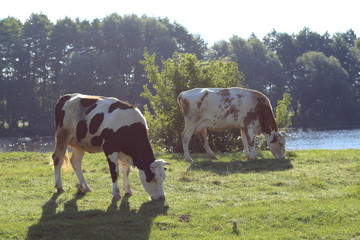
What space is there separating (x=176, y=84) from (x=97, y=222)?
49.3 ft

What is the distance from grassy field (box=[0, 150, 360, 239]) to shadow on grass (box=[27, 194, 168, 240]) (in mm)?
15

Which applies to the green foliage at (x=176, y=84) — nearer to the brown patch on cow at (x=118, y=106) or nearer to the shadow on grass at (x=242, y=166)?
the shadow on grass at (x=242, y=166)

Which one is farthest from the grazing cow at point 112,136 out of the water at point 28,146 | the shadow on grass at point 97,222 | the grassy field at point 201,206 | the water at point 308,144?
the water at point 28,146

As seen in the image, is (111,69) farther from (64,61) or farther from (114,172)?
(114,172)

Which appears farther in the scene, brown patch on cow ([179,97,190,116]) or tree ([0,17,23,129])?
tree ([0,17,23,129])

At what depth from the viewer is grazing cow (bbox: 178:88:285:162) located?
1664 cm

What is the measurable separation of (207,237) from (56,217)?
296 cm

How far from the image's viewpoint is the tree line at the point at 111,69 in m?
64.1

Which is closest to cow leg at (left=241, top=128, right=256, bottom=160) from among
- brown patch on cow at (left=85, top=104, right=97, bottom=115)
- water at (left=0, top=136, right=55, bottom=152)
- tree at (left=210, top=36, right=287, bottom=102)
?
brown patch on cow at (left=85, top=104, right=97, bottom=115)

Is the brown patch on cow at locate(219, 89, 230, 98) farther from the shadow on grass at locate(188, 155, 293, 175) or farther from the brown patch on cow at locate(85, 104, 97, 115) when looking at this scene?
the brown patch on cow at locate(85, 104, 97, 115)

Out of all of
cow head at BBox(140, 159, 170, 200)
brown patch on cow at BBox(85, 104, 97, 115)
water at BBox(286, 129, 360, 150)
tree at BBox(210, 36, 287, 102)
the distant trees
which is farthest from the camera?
tree at BBox(210, 36, 287, 102)

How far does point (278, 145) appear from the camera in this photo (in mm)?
16516

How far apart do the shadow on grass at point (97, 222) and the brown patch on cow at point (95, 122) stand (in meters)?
1.58

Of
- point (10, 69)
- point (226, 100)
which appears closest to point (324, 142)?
point (226, 100)
